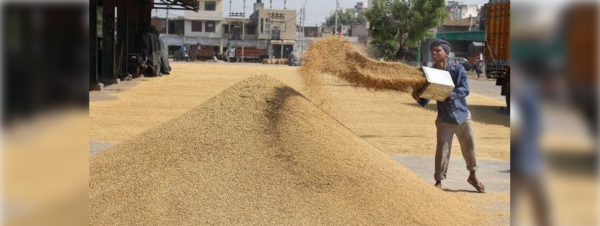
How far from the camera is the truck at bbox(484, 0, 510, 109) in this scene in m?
17.3

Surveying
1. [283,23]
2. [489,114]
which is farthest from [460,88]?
[283,23]

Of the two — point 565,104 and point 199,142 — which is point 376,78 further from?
point 565,104

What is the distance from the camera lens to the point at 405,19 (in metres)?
34.7

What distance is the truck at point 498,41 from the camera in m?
17.3

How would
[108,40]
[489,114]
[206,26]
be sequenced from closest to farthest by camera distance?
[489,114]
[108,40]
[206,26]

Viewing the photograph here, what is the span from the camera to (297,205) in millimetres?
4891

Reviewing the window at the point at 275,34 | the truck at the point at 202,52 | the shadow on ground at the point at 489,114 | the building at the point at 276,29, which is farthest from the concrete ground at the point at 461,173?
the window at the point at 275,34

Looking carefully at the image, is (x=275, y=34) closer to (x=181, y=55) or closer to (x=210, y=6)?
(x=210, y=6)

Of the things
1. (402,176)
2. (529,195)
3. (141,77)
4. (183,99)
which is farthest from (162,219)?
(141,77)

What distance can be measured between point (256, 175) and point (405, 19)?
3048cm

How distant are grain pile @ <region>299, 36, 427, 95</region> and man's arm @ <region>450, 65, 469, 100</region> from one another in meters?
0.89

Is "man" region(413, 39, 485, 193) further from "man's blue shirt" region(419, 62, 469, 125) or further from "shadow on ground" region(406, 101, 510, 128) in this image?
"shadow on ground" region(406, 101, 510, 128)

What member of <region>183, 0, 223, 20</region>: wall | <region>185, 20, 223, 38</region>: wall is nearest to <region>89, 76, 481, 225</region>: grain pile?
<region>185, 20, 223, 38</region>: wall

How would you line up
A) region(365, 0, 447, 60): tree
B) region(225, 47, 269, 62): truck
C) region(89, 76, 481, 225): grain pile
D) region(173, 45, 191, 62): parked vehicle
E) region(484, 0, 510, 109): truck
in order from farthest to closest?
region(225, 47, 269, 62): truck, region(173, 45, 191, 62): parked vehicle, region(365, 0, 447, 60): tree, region(484, 0, 510, 109): truck, region(89, 76, 481, 225): grain pile
